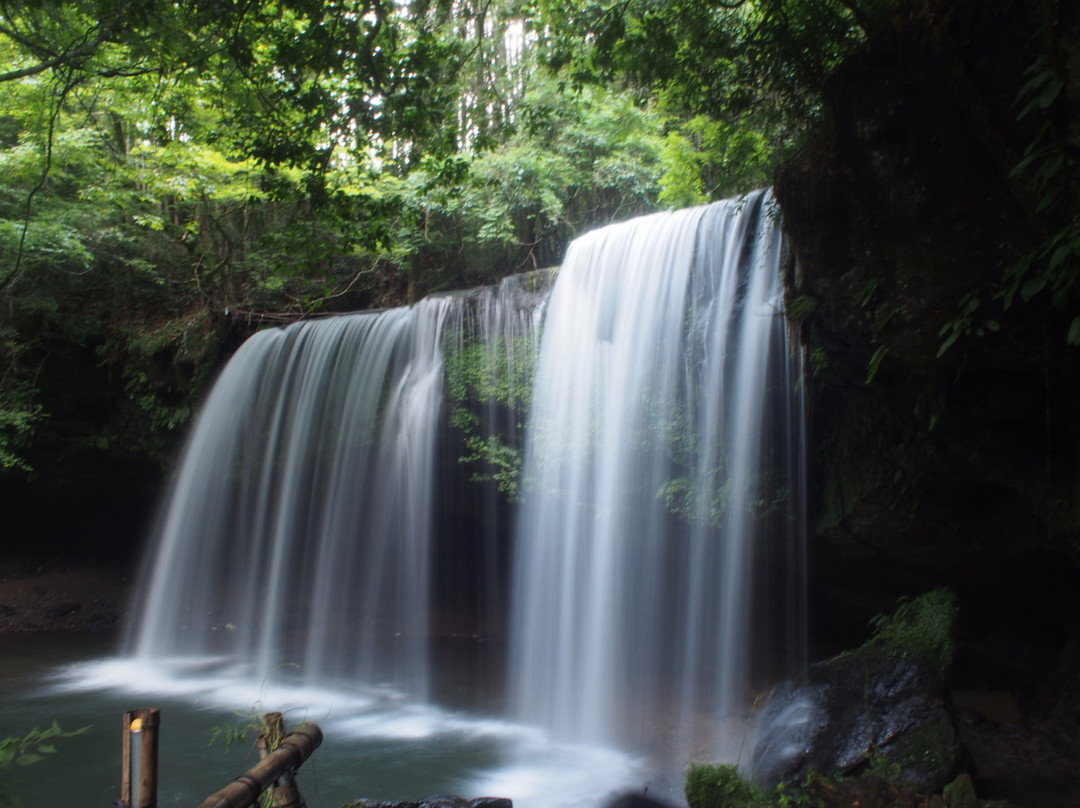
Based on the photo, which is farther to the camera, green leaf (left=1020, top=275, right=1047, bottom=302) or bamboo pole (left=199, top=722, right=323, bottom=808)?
green leaf (left=1020, top=275, right=1047, bottom=302)

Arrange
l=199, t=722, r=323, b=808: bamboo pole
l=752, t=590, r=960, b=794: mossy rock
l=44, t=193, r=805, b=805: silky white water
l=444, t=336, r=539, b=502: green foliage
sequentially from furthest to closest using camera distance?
l=444, t=336, r=539, b=502: green foliage < l=44, t=193, r=805, b=805: silky white water < l=752, t=590, r=960, b=794: mossy rock < l=199, t=722, r=323, b=808: bamboo pole

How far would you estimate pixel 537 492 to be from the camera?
9227 millimetres

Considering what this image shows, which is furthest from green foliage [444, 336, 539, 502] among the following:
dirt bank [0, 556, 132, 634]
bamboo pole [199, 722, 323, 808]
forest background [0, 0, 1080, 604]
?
dirt bank [0, 556, 132, 634]

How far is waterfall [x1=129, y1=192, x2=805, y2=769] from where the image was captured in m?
7.50

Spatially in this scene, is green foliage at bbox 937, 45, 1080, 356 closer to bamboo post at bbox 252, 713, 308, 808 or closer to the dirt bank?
bamboo post at bbox 252, 713, 308, 808

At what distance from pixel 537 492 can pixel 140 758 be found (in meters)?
6.29

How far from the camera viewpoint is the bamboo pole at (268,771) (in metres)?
3.14

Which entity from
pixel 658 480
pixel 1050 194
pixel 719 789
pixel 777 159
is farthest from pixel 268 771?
pixel 777 159

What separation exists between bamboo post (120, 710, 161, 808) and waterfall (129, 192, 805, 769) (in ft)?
17.6

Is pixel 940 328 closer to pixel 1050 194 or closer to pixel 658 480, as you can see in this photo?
pixel 1050 194

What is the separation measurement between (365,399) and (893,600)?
756 cm

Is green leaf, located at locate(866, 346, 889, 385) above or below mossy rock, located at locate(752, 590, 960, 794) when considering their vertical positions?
above

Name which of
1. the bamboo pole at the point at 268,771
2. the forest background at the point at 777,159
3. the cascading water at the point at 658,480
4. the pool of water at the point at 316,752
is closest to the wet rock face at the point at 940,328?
the forest background at the point at 777,159

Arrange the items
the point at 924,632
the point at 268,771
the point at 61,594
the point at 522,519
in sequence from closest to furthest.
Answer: the point at 268,771 → the point at 924,632 → the point at 522,519 → the point at 61,594
